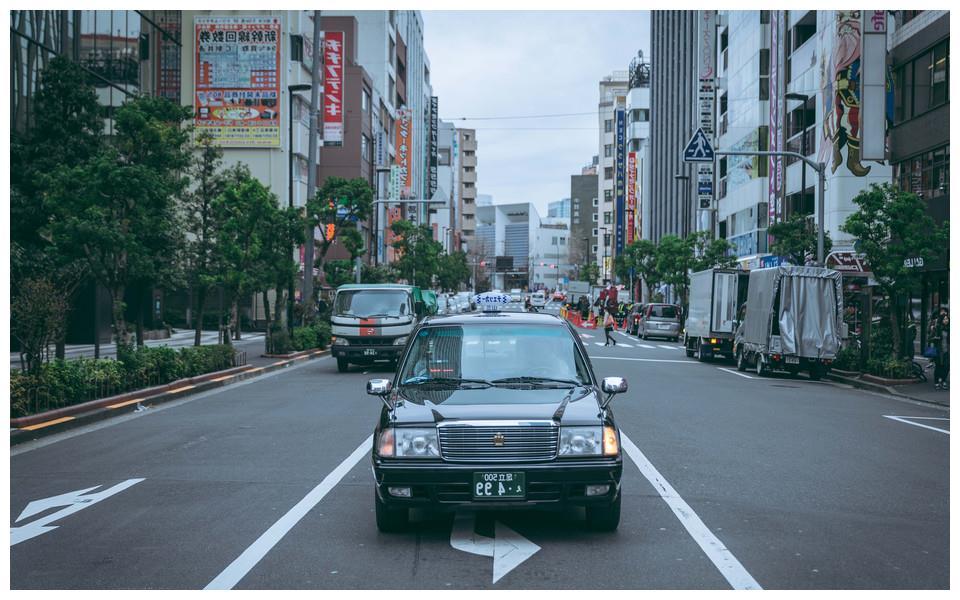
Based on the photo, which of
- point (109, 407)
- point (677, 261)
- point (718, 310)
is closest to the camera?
point (109, 407)

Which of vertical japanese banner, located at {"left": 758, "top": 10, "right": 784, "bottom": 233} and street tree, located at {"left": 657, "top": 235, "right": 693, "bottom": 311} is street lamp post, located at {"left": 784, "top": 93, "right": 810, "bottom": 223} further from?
street tree, located at {"left": 657, "top": 235, "right": 693, "bottom": 311}

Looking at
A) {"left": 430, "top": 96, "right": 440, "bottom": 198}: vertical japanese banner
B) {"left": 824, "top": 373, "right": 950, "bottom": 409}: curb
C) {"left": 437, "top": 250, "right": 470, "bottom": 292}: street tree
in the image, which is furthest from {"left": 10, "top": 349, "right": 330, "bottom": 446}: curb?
{"left": 430, "top": 96, "right": 440, "bottom": 198}: vertical japanese banner

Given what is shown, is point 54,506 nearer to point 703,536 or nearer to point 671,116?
point 703,536

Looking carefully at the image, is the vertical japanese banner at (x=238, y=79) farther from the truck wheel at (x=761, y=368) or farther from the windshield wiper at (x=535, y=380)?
the windshield wiper at (x=535, y=380)

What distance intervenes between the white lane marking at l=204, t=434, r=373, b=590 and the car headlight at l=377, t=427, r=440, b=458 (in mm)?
1086

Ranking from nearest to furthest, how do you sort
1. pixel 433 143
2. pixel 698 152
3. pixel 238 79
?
pixel 698 152, pixel 238 79, pixel 433 143

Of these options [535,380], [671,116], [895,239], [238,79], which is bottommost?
[535,380]

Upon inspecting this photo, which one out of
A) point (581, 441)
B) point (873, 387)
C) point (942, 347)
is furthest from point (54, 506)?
point (873, 387)

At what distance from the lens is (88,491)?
9125 millimetres

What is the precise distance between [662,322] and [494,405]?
136 feet

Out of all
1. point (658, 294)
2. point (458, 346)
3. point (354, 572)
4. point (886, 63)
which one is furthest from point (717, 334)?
point (658, 294)

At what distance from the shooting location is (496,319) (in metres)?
8.27

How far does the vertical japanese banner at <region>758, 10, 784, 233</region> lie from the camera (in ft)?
155

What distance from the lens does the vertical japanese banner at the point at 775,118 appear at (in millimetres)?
47188
